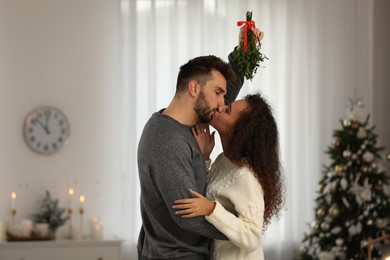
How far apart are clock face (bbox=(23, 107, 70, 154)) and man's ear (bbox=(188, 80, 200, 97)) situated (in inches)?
172

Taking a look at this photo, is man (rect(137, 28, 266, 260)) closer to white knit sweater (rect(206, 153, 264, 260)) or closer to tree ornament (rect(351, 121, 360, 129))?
white knit sweater (rect(206, 153, 264, 260))

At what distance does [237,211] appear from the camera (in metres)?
3.48

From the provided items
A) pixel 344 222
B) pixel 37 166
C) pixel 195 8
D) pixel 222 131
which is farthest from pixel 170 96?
pixel 222 131

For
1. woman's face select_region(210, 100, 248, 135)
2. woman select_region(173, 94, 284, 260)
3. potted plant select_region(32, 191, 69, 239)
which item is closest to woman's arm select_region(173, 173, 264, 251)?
woman select_region(173, 94, 284, 260)

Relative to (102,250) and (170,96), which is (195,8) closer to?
(170,96)

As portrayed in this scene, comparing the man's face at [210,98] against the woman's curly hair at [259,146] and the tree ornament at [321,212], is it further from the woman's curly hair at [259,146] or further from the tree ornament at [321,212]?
the tree ornament at [321,212]

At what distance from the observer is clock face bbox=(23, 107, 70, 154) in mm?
7672

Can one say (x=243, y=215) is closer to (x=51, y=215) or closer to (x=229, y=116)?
(x=229, y=116)

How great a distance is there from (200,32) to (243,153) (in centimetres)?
466

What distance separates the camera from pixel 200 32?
8.12 m

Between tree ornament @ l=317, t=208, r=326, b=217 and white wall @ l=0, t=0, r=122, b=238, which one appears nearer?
white wall @ l=0, t=0, r=122, b=238

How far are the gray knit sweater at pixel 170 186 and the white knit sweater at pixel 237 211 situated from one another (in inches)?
2.5

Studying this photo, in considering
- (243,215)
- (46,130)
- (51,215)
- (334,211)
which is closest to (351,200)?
(334,211)

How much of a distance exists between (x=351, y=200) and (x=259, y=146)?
4.38 m
